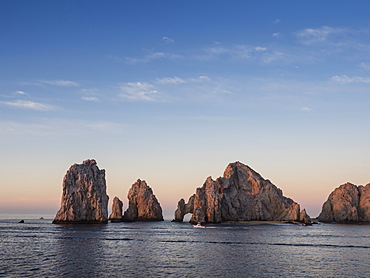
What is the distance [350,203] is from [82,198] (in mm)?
123795

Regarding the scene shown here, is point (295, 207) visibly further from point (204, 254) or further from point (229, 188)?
point (204, 254)

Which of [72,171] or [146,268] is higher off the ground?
[72,171]

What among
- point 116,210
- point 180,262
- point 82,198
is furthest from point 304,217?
point 180,262

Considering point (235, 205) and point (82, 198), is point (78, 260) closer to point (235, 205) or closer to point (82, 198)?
point (82, 198)

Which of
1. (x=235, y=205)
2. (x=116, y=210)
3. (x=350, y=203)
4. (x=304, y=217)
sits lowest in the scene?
(x=304, y=217)

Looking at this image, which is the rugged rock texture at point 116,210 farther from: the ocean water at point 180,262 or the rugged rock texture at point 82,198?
the ocean water at point 180,262

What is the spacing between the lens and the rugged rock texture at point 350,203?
188 meters

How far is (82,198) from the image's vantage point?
146125 millimetres

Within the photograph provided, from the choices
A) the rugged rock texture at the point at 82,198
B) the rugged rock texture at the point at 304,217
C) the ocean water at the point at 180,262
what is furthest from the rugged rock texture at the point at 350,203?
the ocean water at the point at 180,262

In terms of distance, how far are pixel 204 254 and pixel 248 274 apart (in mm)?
16781

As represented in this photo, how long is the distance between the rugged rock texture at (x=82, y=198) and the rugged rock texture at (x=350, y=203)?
11161cm

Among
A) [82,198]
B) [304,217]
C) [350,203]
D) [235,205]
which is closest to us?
[82,198]

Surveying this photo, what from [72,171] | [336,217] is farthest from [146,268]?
[336,217]

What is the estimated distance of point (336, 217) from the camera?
194 metres
